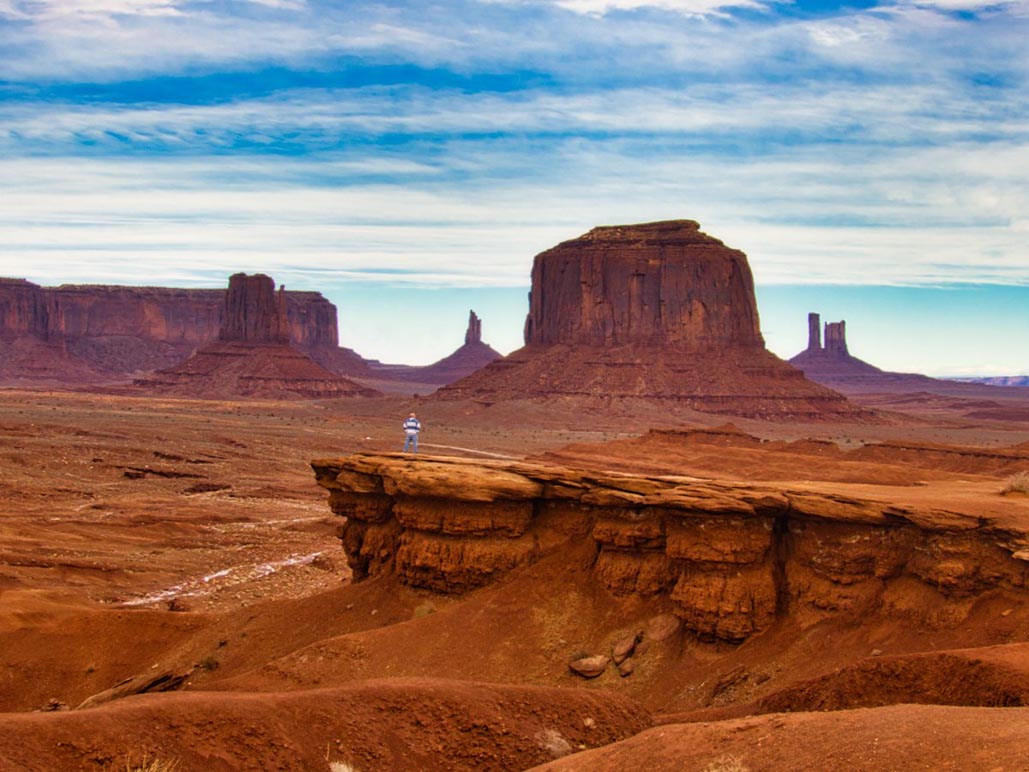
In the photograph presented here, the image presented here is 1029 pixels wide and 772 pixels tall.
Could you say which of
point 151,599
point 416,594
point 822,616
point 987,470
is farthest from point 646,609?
point 987,470

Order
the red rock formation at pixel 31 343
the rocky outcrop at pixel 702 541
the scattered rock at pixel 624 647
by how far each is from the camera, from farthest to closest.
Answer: the red rock formation at pixel 31 343, the scattered rock at pixel 624 647, the rocky outcrop at pixel 702 541

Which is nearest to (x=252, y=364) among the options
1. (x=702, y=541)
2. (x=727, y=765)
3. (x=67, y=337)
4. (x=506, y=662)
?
(x=67, y=337)

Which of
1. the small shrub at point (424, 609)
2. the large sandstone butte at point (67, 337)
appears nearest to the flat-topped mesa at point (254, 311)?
the large sandstone butte at point (67, 337)

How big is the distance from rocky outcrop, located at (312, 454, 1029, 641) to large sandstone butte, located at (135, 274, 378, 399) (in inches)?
4690

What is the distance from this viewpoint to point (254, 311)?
148500 mm

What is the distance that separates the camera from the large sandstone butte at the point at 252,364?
138125mm

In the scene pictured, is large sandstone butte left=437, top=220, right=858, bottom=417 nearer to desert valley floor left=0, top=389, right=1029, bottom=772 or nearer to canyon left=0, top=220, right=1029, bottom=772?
canyon left=0, top=220, right=1029, bottom=772

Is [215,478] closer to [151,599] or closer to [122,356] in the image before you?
[151,599]

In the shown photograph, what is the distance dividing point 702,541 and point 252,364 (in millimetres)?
131599

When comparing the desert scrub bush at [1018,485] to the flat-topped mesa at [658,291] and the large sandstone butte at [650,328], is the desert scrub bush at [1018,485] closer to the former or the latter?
the large sandstone butte at [650,328]

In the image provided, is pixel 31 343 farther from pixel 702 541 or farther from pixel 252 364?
pixel 702 541

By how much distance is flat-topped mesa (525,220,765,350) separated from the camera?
115375 mm

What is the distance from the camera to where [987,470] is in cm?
4834

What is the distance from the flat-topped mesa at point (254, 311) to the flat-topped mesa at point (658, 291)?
4504 centimetres
